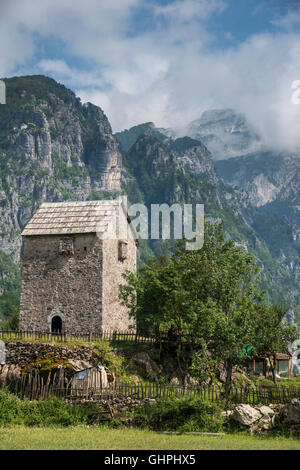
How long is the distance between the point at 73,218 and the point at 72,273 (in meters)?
4.22

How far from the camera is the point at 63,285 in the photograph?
36.3 metres

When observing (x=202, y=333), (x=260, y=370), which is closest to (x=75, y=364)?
(x=202, y=333)

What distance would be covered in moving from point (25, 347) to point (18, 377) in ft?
11.3

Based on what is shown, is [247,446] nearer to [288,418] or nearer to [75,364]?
[288,418]

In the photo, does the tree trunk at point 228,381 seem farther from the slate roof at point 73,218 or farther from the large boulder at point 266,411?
the slate roof at point 73,218

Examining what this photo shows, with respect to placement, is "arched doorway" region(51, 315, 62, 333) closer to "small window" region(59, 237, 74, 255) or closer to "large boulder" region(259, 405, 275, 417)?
"small window" region(59, 237, 74, 255)

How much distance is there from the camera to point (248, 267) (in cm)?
2791

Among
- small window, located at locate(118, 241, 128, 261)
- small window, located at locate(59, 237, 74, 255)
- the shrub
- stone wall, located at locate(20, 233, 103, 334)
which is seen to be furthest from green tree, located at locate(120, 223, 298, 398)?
the shrub

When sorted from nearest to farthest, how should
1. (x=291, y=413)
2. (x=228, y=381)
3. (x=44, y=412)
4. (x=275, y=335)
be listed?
(x=291, y=413)
(x=44, y=412)
(x=228, y=381)
(x=275, y=335)

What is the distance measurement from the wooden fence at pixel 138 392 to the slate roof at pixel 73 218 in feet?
45.0

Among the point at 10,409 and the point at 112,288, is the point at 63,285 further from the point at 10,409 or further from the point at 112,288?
the point at 10,409

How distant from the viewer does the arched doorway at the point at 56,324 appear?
36.0m

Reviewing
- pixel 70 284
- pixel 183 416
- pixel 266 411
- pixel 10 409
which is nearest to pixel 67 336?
pixel 70 284

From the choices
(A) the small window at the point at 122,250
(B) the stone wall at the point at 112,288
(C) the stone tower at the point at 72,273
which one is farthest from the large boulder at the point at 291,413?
(A) the small window at the point at 122,250
